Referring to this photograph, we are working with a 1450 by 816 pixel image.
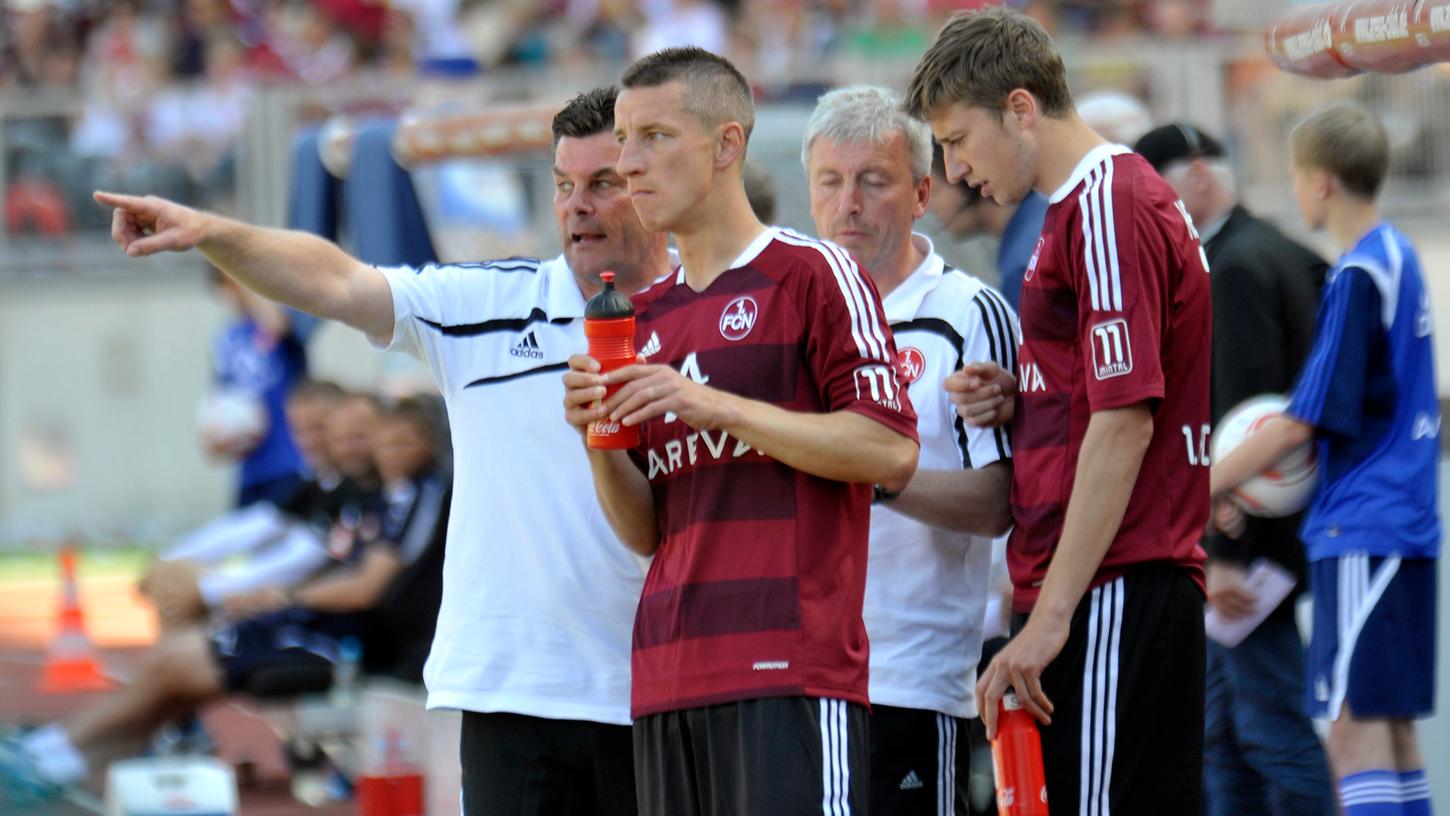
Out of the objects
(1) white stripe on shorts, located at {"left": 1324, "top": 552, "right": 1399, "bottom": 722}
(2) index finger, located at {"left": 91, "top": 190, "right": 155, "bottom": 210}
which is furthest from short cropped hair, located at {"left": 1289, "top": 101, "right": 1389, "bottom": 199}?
(2) index finger, located at {"left": 91, "top": 190, "right": 155, "bottom": 210}

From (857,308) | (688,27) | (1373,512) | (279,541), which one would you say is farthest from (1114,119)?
(688,27)

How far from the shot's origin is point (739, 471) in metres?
3.50

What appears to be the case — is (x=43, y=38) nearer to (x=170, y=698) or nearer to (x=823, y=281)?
(x=170, y=698)

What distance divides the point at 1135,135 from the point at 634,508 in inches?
135

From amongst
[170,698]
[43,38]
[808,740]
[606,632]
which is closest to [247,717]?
[170,698]

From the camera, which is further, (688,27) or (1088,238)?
(688,27)

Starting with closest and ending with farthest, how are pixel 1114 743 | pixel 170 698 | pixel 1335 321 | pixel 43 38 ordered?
pixel 1114 743
pixel 1335 321
pixel 170 698
pixel 43 38

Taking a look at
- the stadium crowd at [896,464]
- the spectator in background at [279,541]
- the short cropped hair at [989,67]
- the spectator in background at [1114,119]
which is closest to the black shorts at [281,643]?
the spectator in background at [279,541]

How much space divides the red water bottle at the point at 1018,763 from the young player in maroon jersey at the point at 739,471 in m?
0.34

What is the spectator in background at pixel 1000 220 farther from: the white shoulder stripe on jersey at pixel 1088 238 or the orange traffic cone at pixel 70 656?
the orange traffic cone at pixel 70 656

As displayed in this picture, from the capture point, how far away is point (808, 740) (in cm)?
342

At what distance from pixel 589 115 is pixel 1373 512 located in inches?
84.5

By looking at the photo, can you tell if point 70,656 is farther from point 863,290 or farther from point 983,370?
point 863,290

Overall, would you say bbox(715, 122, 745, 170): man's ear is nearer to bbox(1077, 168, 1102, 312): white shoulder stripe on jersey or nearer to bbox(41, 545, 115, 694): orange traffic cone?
bbox(1077, 168, 1102, 312): white shoulder stripe on jersey
